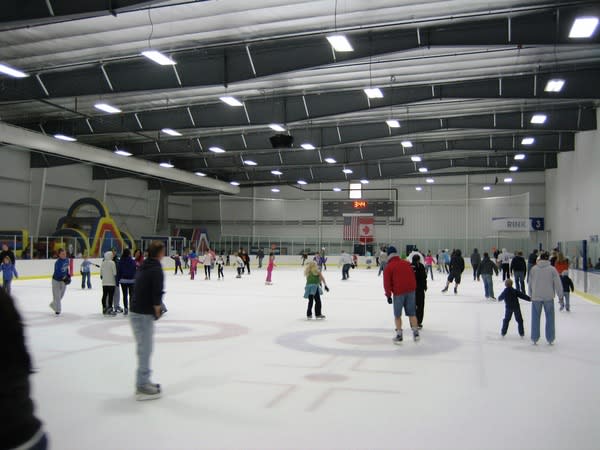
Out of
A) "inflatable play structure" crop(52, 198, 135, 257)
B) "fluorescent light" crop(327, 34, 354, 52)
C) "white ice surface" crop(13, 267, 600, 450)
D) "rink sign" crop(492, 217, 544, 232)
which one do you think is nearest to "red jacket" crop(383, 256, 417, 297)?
"white ice surface" crop(13, 267, 600, 450)

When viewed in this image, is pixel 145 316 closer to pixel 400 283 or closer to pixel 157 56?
pixel 400 283

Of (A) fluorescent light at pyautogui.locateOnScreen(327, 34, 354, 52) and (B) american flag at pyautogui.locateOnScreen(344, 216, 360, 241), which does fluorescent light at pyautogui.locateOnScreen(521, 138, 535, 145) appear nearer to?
(A) fluorescent light at pyautogui.locateOnScreen(327, 34, 354, 52)

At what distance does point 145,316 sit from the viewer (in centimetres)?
627

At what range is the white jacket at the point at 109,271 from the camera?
43.2ft

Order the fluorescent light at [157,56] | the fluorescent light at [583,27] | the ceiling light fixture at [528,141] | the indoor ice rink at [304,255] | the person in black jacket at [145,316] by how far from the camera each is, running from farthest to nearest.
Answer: the ceiling light fixture at [528,141] < the fluorescent light at [157,56] < the fluorescent light at [583,27] < the person in black jacket at [145,316] < the indoor ice rink at [304,255]

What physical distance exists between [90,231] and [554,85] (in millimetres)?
27441

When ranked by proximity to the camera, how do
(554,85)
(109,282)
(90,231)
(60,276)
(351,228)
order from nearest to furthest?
(60,276) → (109,282) → (554,85) → (90,231) → (351,228)

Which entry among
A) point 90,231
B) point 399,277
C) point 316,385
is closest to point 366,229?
point 90,231

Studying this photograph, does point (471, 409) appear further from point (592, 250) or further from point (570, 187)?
point (570, 187)

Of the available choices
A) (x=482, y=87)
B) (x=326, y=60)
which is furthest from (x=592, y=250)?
(x=326, y=60)

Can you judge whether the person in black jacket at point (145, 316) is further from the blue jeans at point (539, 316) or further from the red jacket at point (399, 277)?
the blue jeans at point (539, 316)

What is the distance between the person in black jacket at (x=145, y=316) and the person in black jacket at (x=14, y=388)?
161 inches

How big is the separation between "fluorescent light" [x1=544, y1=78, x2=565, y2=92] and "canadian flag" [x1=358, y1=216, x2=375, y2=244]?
1130 inches

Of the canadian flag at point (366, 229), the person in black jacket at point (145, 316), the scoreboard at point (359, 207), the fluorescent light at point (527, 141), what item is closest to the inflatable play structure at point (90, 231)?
the scoreboard at point (359, 207)
